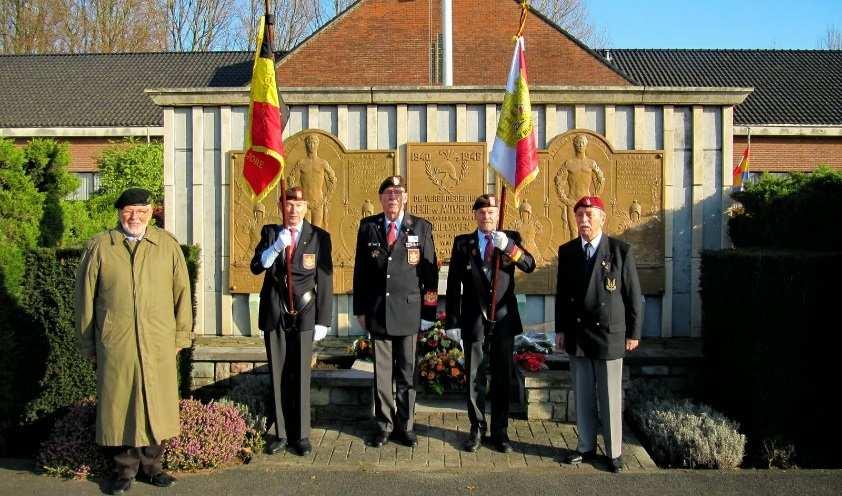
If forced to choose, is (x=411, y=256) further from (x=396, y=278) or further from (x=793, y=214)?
(x=793, y=214)

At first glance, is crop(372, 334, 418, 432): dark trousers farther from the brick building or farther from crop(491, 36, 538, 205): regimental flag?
the brick building

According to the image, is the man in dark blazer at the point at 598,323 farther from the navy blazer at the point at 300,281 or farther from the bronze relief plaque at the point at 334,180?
the bronze relief plaque at the point at 334,180

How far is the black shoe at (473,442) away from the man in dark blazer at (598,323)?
2.09 ft

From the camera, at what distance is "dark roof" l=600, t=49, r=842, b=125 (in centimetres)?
2672

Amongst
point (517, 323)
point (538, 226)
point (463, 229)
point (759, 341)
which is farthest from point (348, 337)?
point (759, 341)

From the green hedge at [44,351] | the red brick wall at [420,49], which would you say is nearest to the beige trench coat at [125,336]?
the green hedge at [44,351]

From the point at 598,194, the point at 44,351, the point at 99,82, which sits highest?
the point at 99,82

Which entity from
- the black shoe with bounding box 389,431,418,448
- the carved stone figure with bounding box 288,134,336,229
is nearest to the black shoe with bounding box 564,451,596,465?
the black shoe with bounding box 389,431,418,448

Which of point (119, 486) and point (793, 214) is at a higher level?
point (793, 214)

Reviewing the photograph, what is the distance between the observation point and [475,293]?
5.58 meters

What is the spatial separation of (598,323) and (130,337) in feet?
9.80

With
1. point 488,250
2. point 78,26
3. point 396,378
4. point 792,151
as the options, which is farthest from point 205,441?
point 78,26

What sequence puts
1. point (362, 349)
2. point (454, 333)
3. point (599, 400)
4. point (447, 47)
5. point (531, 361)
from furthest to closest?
point (447, 47)
point (362, 349)
point (531, 361)
point (454, 333)
point (599, 400)

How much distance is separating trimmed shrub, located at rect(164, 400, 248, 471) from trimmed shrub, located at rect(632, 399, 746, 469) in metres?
3.00
